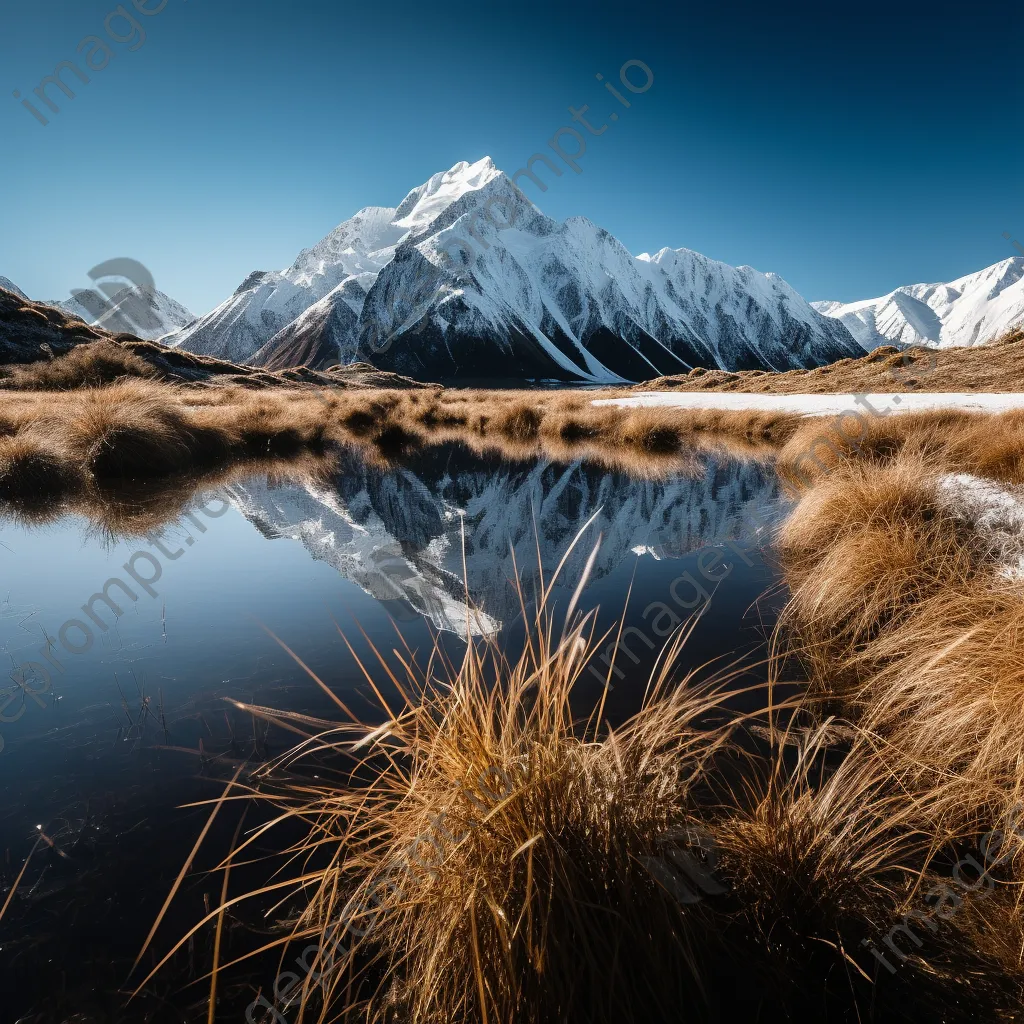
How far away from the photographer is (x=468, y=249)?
143m

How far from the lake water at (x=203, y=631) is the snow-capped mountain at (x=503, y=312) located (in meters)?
110

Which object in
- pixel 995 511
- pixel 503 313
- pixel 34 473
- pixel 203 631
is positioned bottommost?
pixel 995 511

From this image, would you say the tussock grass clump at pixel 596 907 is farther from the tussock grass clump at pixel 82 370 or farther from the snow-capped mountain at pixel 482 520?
the tussock grass clump at pixel 82 370

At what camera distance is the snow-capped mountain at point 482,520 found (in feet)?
14.3

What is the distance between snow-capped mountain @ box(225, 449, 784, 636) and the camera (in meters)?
4.35

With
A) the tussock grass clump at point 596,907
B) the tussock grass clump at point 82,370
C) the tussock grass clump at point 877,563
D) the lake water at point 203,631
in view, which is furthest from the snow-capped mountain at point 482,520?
the tussock grass clump at point 82,370

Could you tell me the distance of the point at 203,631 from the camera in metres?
3.36

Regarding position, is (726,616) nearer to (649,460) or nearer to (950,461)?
(950,461)

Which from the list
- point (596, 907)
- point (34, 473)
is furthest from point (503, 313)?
point (596, 907)

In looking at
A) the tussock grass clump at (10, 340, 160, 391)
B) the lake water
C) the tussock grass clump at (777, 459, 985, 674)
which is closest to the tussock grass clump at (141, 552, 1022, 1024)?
the lake water

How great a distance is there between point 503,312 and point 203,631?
5572 inches

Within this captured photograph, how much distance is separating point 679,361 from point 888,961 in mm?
170956

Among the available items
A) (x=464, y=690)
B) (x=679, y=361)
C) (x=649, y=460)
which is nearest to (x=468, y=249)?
(x=679, y=361)

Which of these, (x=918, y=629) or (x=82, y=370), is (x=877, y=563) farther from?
(x=82, y=370)
